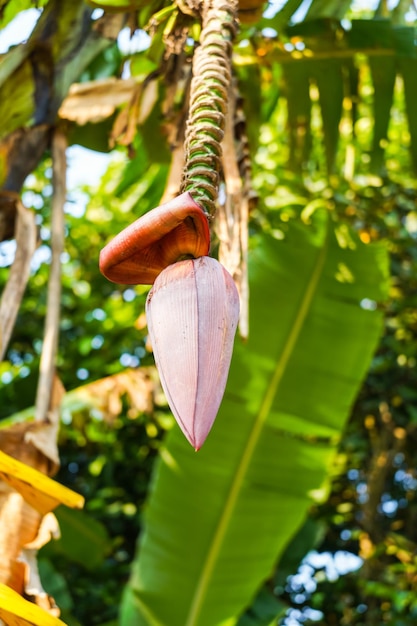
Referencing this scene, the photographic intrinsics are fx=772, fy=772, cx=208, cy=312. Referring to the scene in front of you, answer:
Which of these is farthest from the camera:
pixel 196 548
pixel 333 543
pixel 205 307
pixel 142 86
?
pixel 333 543

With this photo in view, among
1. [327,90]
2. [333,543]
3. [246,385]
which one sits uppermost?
[327,90]

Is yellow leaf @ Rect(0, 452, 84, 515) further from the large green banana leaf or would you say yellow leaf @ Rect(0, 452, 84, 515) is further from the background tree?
the large green banana leaf

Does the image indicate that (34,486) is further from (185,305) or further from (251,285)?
(251,285)

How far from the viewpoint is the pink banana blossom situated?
1.19 ft

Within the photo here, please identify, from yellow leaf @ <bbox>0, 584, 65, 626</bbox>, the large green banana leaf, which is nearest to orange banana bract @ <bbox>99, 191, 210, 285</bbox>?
yellow leaf @ <bbox>0, 584, 65, 626</bbox>

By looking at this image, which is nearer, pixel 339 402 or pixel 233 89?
pixel 233 89

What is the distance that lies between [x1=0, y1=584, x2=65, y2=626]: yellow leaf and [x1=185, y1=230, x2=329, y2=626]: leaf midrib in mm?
1087

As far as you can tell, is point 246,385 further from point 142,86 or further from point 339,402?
→ point 142,86

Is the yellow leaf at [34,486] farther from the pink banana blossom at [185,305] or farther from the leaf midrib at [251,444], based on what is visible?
the leaf midrib at [251,444]

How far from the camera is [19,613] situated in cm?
52

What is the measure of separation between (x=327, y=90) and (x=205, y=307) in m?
1.09

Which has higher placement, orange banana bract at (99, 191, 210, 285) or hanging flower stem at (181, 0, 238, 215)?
hanging flower stem at (181, 0, 238, 215)

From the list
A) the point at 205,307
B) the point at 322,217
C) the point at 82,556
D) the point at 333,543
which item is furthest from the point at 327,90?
the point at 333,543

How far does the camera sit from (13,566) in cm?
67
